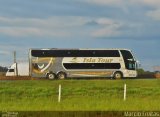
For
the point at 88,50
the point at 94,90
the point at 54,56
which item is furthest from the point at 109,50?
the point at 94,90

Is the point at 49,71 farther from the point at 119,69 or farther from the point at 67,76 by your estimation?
the point at 119,69

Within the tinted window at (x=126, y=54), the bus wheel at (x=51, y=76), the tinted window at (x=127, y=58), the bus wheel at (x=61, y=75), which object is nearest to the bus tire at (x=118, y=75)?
the tinted window at (x=127, y=58)

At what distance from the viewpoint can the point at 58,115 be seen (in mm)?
13203

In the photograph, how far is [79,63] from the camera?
59.7 m

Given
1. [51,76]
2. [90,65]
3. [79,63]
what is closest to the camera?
[79,63]

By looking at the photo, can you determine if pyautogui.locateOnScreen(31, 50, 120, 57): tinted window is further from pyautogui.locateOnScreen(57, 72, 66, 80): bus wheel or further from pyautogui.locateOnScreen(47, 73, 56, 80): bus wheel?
pyautogui.locateOnScreen(47, 73, 56, 80): bus wheel

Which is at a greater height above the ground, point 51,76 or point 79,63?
point 79,63

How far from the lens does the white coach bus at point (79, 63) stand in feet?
194

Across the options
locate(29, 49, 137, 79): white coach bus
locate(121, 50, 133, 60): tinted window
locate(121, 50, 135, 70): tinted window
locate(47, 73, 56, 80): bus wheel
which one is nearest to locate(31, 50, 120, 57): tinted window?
locate(29, 49, 137, 79): white coach bus

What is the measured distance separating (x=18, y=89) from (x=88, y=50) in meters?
21.8

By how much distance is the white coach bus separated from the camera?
59250 mm

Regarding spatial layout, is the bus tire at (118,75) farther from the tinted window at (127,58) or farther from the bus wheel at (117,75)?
the tinted window at (127,58)

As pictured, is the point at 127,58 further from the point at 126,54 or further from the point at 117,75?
the point at 117,75

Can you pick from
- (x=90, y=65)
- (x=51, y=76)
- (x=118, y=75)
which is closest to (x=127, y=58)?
(x=118, y=75)
